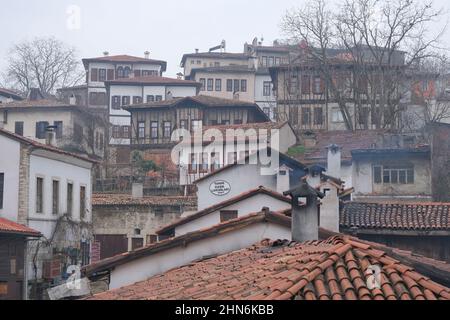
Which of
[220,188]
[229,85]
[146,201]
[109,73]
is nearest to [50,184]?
[220,188]

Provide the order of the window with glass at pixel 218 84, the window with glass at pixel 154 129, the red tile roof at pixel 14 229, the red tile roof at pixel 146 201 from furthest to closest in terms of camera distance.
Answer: the window with glass at pixel 218 84 < the window with glass at pixel 154 129 < the red tile roof at pixel 146 201 < the red tile roof at pixel 14 229

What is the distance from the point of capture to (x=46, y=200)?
98.3 feet

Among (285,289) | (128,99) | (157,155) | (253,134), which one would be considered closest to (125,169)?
(157,155)

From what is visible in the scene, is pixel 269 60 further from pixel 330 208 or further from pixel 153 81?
pixel 330 208

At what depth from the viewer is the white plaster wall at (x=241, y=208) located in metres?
19.2

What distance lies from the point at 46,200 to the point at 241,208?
1207 cm

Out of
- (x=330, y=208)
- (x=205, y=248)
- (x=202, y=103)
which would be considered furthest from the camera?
(x=202, y=103)

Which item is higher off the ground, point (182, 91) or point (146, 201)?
point (182, 91)

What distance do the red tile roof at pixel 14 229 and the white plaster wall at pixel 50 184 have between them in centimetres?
103

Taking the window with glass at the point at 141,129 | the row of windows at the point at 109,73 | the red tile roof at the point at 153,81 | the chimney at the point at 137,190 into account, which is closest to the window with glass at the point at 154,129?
the window with glass at the point at 141,129

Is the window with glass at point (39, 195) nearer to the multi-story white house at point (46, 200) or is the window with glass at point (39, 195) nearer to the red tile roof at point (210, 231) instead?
the multi-story white house at point (46, 200)

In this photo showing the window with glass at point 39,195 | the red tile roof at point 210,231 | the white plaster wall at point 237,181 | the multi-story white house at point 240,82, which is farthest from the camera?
the multi-story white house at point 240,82

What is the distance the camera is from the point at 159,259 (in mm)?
15156
